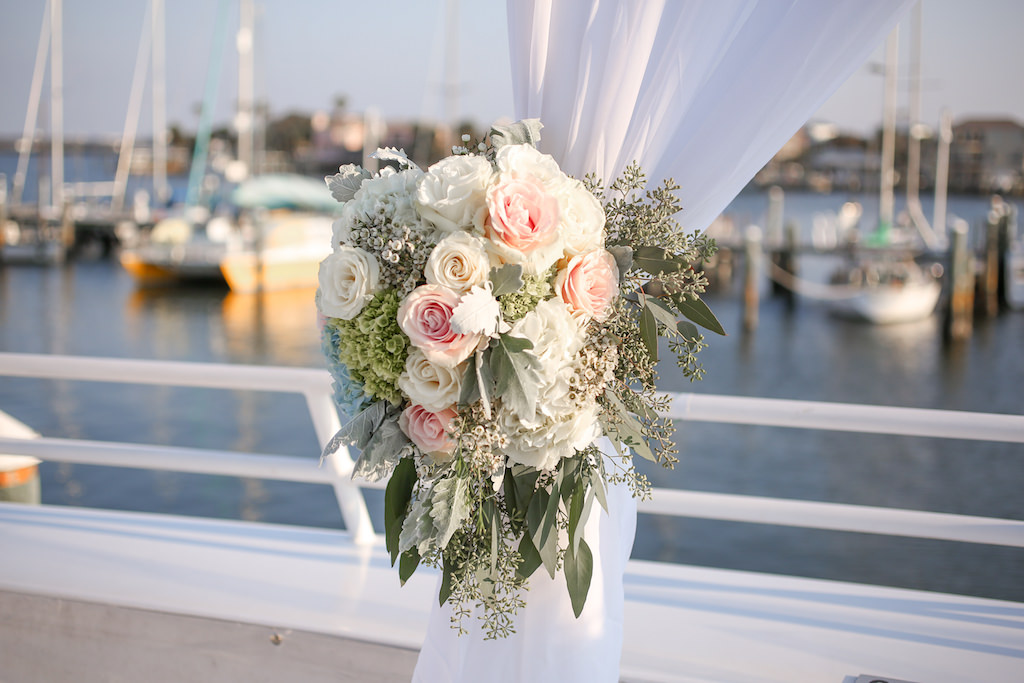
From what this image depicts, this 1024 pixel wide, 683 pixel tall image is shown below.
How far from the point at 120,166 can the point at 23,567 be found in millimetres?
27945

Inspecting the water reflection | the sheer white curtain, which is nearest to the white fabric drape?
the sheer white curtain

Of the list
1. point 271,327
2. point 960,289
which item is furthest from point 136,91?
point 960,289

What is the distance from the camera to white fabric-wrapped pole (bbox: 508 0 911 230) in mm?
1351

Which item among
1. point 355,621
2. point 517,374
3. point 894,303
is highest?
point 517,374

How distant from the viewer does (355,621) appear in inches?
72.7

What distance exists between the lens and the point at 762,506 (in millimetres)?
1934

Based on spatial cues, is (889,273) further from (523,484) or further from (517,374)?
(517,374)

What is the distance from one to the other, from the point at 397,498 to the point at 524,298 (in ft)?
1.24

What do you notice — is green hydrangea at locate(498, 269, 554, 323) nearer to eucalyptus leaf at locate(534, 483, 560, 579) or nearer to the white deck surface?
eucalyptus leaf at locate(534, 483, 560, 579)

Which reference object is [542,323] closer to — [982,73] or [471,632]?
[471,632]

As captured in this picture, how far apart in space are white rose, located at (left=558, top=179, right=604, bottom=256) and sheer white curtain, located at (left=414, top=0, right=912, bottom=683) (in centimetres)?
20

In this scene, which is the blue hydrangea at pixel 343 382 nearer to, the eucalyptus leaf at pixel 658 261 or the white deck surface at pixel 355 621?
the eucalyptus leaf at pixel 658 261

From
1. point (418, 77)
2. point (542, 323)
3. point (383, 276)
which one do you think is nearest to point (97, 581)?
point (383, 276)

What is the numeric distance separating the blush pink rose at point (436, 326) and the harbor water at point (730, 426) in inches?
269
